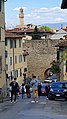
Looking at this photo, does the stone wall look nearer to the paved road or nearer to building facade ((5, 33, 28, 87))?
building facade ((5, 33, 28, 87))

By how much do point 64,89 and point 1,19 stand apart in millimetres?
10752

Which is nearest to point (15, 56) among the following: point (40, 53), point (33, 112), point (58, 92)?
point (40, 53)

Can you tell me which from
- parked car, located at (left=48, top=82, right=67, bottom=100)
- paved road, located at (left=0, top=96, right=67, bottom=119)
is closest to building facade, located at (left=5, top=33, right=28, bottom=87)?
parked car, located at (left=48, top=82, right=67, bottom=100)

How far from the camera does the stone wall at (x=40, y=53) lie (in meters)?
87.4

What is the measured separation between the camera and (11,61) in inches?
3022

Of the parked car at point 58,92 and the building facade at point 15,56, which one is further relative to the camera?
the building facade at point 15,56

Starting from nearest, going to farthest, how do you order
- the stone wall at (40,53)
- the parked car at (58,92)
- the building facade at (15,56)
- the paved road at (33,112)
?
the paved road at (33,112) → the parked car at (58,92) → the building facade at (15,56) → the stone wall at (40,53)

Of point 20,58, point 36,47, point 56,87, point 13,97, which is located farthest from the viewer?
point 36,47

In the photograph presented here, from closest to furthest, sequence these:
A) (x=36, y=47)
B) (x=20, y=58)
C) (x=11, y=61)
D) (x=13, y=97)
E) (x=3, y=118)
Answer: (x=3, y=118), (x=13, y=97), (x=11, y=61), (x=20, y=58), (x=36, y=47)

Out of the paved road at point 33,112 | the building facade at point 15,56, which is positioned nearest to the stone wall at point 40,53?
the building facade at point 15,56

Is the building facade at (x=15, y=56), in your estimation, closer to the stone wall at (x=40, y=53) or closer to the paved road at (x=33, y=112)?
the stone wall at (x=40, y=53)

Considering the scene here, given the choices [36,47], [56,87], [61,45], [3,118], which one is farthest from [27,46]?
[3,118]

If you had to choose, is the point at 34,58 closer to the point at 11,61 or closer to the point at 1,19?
the point at 11,61

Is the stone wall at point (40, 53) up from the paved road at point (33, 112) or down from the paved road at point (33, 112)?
up
